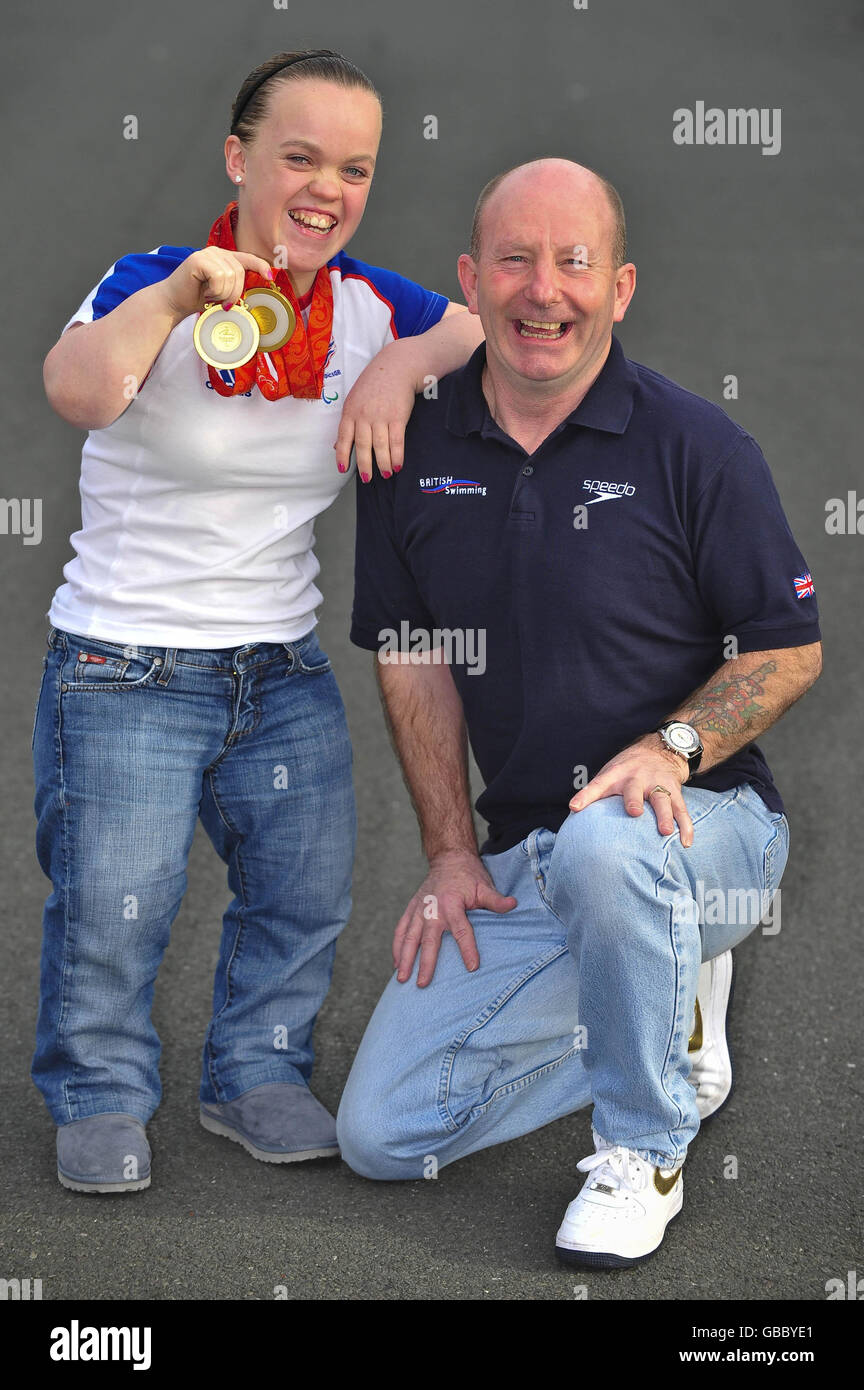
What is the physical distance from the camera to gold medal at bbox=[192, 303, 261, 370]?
104 inches

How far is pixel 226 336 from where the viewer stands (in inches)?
105

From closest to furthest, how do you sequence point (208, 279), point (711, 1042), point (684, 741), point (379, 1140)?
point (208, 279) → point (684, 741) → point (379, 1140) → point (711, 1042)

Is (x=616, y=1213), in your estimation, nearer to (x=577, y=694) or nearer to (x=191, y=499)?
(x=577, y=694)

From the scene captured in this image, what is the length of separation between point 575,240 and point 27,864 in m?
2.36

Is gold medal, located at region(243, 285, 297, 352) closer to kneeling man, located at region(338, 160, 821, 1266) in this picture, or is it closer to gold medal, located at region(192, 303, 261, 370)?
gold medal, located at region(192, 303, 261, 370)

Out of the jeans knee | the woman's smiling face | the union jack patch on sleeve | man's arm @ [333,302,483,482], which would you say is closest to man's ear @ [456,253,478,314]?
man's arm @ [333,302,483,482]

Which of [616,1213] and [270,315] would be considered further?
[270,315]

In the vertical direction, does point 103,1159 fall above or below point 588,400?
below

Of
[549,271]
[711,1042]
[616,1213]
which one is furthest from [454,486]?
[616,1213]

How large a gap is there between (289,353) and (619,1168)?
154cm

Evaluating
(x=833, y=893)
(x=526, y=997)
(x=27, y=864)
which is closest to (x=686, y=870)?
(x=526, y=997)

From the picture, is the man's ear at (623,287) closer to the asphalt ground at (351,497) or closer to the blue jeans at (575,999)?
the blue jeans at (575,999)

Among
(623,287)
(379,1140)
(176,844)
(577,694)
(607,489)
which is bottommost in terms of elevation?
(379,1140)

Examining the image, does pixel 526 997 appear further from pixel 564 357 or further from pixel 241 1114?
pixel 564 357
